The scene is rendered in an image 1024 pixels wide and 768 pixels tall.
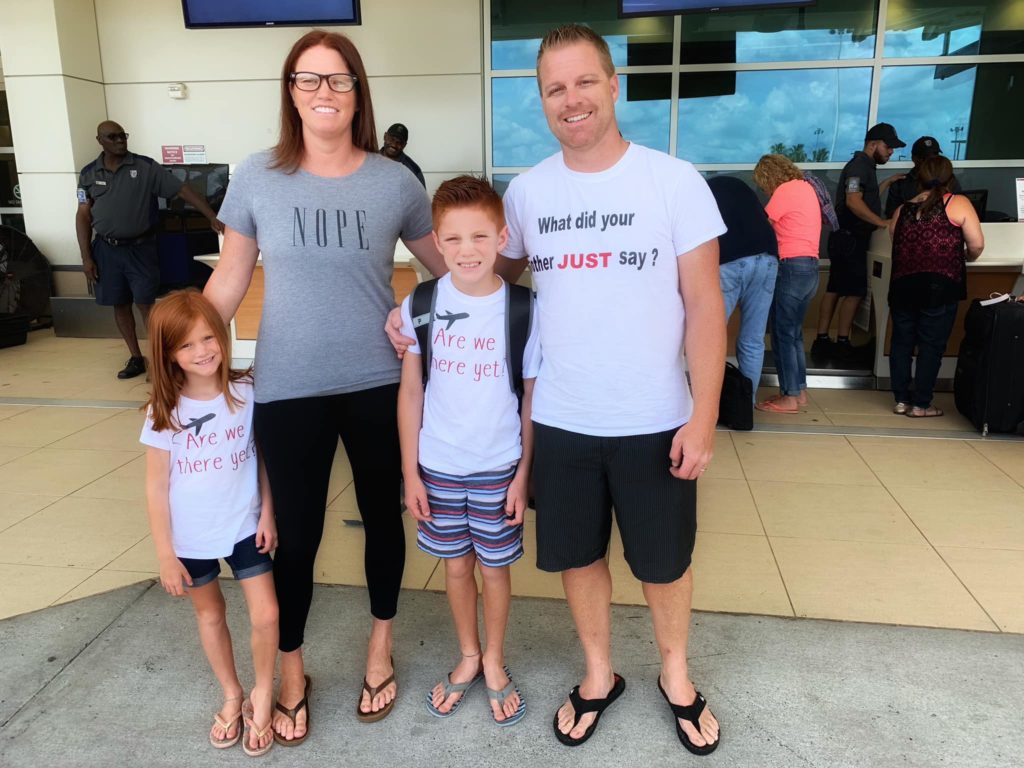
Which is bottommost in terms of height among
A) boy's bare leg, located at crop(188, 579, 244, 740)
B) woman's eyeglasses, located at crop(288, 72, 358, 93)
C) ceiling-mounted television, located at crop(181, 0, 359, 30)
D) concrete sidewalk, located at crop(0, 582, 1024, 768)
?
concrete sidewalk, located at crop(0, 582, 1024, 768)

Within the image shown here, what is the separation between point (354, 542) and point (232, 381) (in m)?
1.36

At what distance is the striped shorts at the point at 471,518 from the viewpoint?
5.75ft

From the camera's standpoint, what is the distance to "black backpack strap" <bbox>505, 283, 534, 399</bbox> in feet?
5.55

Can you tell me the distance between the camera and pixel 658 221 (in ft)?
4.97

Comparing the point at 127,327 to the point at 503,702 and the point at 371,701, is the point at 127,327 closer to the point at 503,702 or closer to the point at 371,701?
the point at 371,701

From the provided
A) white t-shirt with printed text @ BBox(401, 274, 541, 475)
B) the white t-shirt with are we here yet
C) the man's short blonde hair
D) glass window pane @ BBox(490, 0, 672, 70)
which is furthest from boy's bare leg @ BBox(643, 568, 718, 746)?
glass window pane @ BBox(490, 0, 672, 70)

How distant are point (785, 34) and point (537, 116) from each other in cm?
240

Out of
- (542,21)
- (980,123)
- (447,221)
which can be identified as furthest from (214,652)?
(980,123)

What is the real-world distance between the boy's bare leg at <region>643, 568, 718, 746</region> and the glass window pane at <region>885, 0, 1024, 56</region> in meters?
6.85

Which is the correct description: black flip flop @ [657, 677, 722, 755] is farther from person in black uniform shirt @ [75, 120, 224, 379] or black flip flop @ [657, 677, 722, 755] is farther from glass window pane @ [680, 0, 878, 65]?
glass window pane @ [680, 0, 878, 65]

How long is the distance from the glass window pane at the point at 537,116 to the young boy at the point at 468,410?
19.0ft

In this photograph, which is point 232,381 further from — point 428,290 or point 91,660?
point 91,660

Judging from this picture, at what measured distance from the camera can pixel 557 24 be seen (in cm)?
708

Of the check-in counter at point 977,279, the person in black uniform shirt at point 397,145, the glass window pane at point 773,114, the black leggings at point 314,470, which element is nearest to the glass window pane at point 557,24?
the glass window pane at point 773,114
